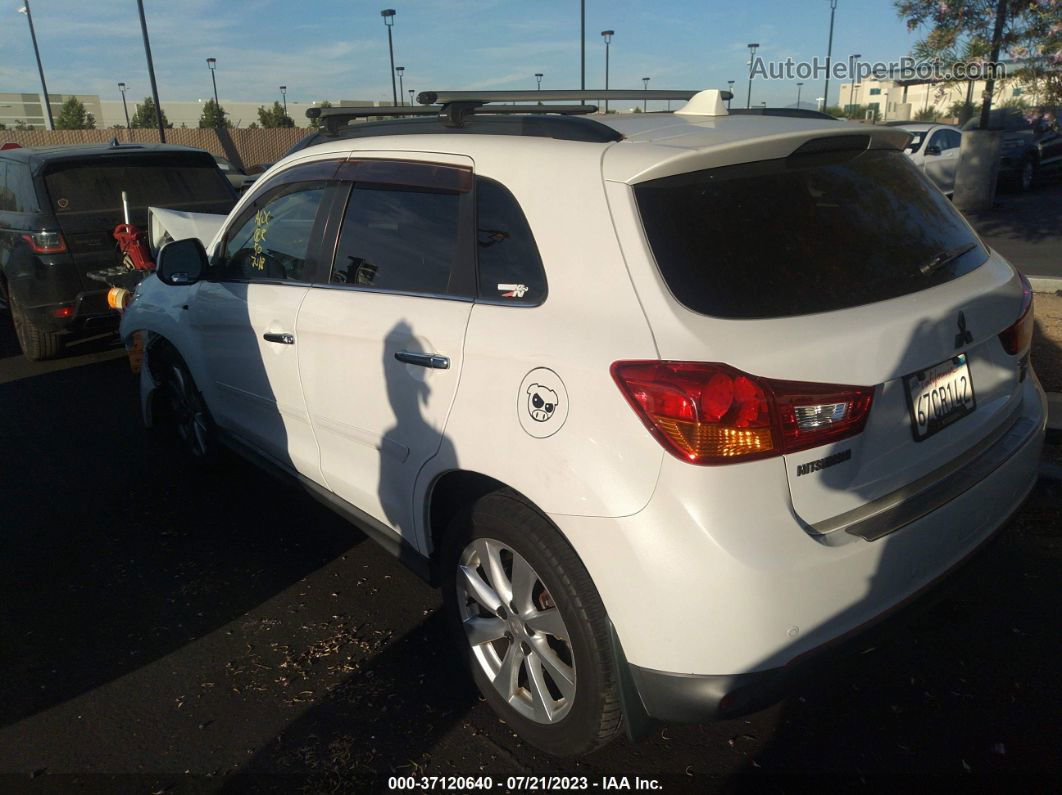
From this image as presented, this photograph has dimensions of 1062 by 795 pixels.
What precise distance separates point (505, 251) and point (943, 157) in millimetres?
15705

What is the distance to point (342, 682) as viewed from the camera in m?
3.04

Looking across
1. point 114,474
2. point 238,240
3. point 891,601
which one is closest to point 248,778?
point 891,601

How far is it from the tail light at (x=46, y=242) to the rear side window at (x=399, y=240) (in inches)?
190

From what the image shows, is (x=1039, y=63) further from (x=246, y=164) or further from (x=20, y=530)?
(x=246, y=164)

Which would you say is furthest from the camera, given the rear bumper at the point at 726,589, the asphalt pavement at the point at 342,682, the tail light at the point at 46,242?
the tail light at the point at 46,242

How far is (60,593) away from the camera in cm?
371

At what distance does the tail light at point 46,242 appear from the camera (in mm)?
6867

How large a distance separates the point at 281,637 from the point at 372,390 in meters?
1.13

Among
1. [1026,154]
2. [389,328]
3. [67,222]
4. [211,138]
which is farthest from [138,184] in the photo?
[211,138]

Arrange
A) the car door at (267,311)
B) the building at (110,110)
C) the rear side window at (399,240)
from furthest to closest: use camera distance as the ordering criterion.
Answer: the building at (110,110)
the car door at (267,311)
the rear side window at (399,240)

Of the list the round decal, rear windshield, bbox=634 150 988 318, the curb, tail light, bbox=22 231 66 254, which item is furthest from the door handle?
the curb

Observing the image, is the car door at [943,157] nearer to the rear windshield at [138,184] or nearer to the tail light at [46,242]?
the rear windshield at [138,184]

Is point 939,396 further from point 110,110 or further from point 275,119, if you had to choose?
point 110,110

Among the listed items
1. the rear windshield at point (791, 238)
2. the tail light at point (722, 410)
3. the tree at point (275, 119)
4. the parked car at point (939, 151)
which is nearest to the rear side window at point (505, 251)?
the rear windshield at point (791, 238)
